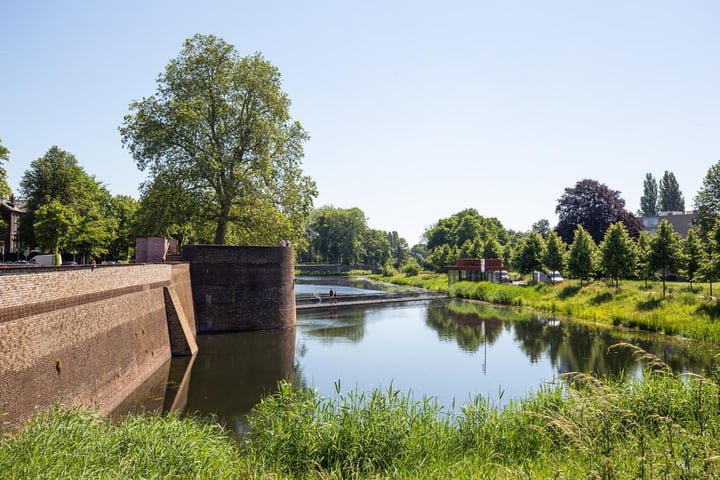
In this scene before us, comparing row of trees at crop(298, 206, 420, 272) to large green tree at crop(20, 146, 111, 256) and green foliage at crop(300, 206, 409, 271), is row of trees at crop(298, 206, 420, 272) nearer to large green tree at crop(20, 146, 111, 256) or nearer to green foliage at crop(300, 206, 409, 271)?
green foliage at crop(300, 206, 409, 271)

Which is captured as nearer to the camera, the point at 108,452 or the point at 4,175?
the point at 108,452

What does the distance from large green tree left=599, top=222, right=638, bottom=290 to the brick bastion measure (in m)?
29.3

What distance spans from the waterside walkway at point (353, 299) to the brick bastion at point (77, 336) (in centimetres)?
1838

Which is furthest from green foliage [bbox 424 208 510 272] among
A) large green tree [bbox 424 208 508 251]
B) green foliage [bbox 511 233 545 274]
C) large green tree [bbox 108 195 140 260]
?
large green tree [bbox 108 195 140 260]

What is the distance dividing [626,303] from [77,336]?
97.6ft

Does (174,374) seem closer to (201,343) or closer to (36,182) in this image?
(201,343)

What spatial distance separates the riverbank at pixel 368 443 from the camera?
685 cm

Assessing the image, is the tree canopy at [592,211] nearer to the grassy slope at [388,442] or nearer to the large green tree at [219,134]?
the large green tree at [219,134]

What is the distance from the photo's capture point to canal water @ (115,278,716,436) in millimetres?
15633

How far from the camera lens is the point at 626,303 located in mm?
32062

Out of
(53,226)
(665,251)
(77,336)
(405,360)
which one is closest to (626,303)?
(665,251)

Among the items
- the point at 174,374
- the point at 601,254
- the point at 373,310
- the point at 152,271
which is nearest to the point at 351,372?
the point at 174,374

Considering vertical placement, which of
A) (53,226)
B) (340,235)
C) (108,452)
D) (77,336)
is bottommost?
(108,452)

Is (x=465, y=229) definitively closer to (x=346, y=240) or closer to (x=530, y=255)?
(x=346, y=240)
